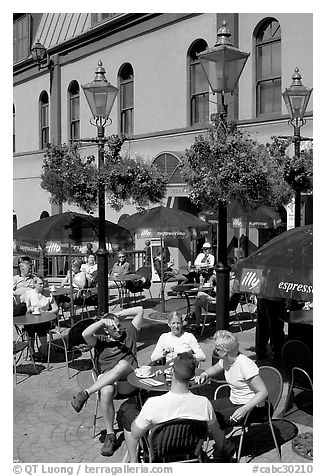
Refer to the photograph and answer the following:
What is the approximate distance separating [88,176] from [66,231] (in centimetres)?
139

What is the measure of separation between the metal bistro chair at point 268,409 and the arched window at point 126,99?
56.9 feet

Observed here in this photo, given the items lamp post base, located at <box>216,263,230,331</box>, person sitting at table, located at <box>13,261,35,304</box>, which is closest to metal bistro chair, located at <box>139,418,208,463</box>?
lamp post base, located at <box>216,263,230,331</box>

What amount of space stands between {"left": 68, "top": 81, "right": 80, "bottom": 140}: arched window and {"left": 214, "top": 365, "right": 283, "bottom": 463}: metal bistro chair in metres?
20.3

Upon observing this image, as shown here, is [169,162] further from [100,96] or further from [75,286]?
[100,96]

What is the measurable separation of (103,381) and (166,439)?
5.49 ft

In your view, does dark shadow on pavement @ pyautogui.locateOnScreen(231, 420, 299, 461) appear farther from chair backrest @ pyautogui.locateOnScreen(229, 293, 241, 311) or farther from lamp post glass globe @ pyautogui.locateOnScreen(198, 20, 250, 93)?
chair backrest @ pyautogui.locateOnScreen(229, 293, 241, 311)

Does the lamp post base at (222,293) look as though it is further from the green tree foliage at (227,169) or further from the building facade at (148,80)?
the building facade at (148,80)

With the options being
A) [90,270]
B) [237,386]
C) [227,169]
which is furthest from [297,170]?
[90,270]

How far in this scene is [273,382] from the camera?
5820mm

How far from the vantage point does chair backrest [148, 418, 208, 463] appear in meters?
4.50

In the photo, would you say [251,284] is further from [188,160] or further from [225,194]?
[188,160]

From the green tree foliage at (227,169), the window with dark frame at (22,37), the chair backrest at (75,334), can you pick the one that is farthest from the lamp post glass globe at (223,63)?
the window with dark frame at (22,37)

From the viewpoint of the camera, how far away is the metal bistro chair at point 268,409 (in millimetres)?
5359

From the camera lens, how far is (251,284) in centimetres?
639
